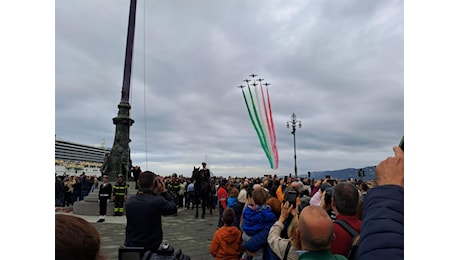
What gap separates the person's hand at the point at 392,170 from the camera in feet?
3.79

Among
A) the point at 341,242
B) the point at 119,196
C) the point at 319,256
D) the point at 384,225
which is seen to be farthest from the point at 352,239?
the point at 119,196

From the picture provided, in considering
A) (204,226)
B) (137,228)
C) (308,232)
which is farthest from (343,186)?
(204,226)

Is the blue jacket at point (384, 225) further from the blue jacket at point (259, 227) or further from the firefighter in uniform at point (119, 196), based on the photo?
the firefighter in uniform at point (119, 196)

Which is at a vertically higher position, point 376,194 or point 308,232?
point 376,194

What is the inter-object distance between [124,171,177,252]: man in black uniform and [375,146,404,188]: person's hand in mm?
3202

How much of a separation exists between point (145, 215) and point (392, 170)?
3.31 meters

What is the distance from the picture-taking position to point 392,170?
3.90ft

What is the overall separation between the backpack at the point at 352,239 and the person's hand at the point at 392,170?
4.22ft

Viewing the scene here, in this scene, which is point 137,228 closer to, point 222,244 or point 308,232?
point 222,244

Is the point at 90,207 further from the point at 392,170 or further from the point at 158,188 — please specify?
the point at 392,170

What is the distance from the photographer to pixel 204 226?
10.8 meters

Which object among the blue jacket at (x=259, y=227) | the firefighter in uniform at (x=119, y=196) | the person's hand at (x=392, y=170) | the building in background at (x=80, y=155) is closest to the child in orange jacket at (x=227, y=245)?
the blue jacket at (x=259, y=227)

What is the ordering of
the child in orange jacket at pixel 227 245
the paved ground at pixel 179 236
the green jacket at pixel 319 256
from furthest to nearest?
the paved ground at pixel 179 236 < the child in orange jacket at pixel 227 245 < the green jacket at pixel 319 256

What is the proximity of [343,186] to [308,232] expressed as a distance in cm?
113
